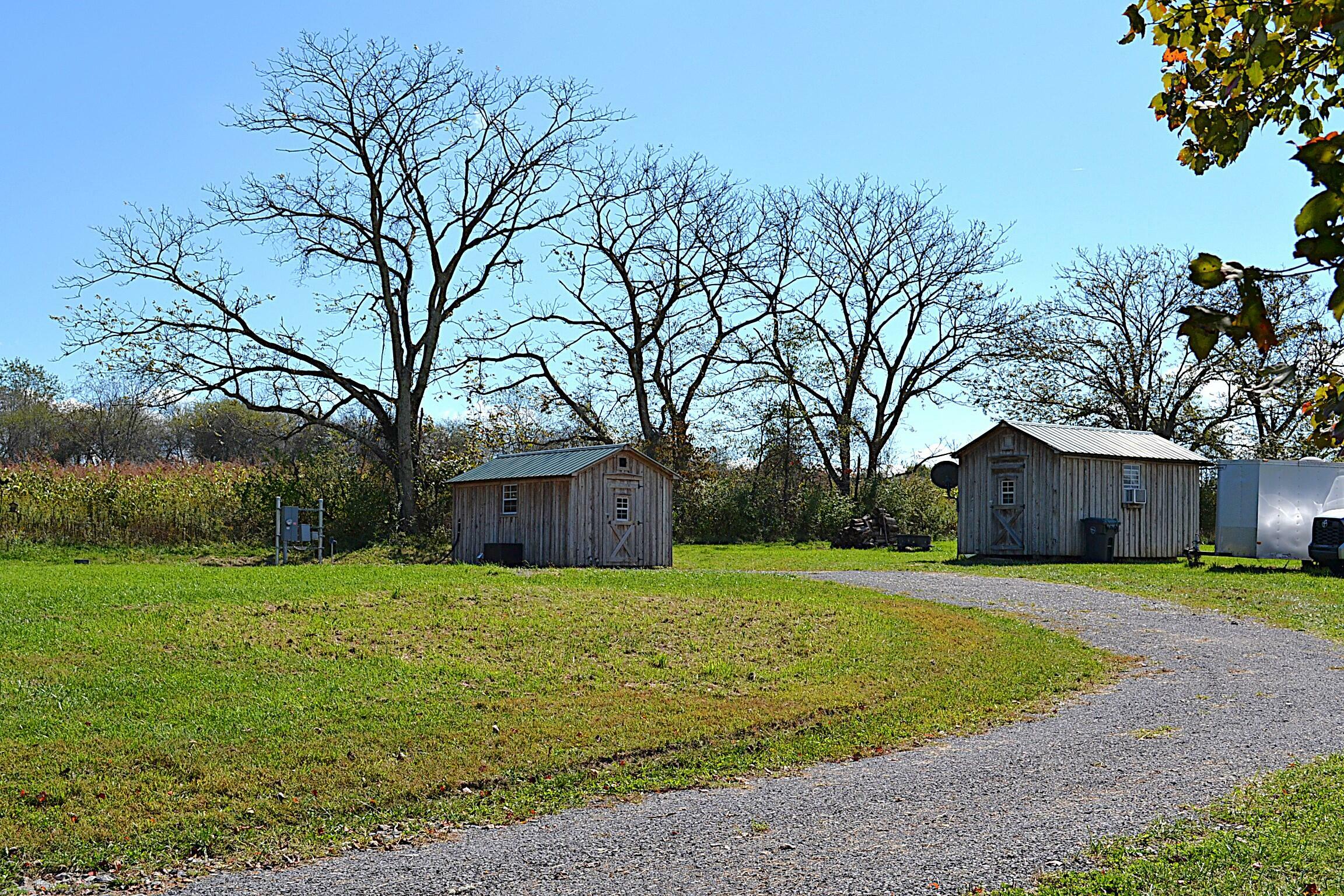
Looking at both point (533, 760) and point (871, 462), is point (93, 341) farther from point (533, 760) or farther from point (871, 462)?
point (533, 760)

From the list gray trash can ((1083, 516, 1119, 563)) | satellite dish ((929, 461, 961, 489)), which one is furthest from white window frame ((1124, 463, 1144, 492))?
satellite dish ((929, 461, 961, 489))

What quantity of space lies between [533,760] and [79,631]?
20.3 feet

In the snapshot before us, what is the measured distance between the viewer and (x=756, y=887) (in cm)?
503

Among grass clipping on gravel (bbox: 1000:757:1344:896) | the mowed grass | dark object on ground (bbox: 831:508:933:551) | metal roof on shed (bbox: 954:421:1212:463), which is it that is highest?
metal roof on shed (bbox: 954:421:1212:463)

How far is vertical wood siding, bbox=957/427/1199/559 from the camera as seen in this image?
1017 inches

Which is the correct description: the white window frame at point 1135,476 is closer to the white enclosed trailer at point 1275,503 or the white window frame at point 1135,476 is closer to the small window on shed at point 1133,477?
the small window on shed at point 1133,477

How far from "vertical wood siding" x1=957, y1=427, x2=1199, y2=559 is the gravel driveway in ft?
53.1

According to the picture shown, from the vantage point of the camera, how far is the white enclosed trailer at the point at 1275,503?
23.1m

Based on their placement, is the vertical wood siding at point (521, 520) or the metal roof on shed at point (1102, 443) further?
the metal roof on shed at point (1102, 443)

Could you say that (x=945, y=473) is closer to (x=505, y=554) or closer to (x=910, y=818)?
(x=505, y=554)

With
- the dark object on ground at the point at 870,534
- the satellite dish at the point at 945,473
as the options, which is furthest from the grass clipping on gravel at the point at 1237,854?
the dark object on ground at the point at 870,534

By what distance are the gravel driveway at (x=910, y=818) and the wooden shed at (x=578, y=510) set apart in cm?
1574

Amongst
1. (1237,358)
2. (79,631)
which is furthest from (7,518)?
(1237,358)

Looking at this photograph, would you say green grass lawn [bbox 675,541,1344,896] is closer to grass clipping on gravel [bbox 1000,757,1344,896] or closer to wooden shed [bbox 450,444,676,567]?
grass clipping on gravel [bbox 1000,757,1344,896]
